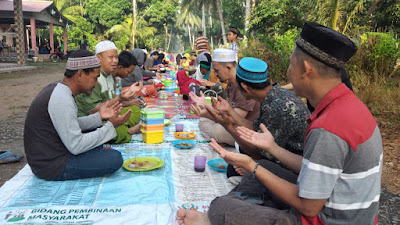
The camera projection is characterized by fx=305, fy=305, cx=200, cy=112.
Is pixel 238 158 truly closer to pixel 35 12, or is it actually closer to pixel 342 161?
pixel 342 161

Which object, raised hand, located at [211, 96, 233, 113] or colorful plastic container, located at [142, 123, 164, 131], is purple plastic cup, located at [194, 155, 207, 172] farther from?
colorful plastic container, located at [142, 123, 164, 131]

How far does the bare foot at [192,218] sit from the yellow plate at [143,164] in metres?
1.12

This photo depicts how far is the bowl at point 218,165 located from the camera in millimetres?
3564

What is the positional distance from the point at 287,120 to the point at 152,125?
232 cm

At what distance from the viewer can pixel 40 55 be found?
1026 inches

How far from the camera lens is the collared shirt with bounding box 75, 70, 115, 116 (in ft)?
13.8

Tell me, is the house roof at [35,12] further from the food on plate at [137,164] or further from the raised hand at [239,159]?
the raised hand at [239,159]

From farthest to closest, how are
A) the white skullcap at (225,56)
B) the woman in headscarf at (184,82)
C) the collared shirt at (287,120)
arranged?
the woman in headscarf at (184,82) → the white skullcap at (225,56) → the collared shirt at (287,120)

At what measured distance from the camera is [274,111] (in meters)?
2.62

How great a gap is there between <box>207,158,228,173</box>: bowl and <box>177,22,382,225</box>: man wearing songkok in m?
1.68

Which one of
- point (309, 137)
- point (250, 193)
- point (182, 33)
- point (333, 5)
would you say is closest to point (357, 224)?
point (309, 137)

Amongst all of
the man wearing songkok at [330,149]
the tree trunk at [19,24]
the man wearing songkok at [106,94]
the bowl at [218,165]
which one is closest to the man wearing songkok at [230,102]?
the bowl at [218,165]

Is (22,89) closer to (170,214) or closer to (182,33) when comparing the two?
(170,214)

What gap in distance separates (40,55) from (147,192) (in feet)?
88.8
